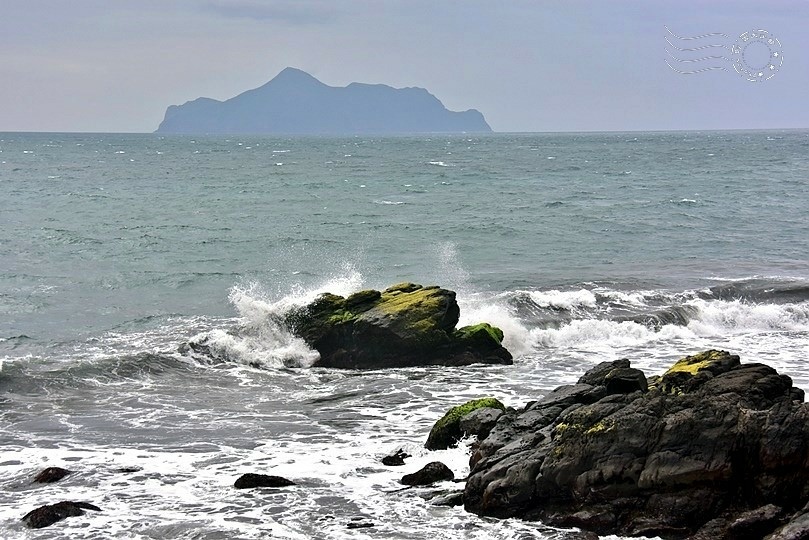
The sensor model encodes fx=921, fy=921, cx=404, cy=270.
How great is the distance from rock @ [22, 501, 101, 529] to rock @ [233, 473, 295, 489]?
2.22 meters

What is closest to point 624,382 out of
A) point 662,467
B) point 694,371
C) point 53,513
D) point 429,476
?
point 694,371

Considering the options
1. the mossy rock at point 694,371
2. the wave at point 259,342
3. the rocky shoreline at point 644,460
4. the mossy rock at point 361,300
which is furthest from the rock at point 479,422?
the mossy rock at point 361,300

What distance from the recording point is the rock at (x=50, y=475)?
1533cm

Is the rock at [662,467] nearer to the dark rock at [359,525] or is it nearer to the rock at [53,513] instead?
the dark rock at [359,525]

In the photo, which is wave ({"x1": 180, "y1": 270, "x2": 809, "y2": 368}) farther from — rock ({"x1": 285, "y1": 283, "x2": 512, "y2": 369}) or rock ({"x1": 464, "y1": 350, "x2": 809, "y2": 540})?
rock ({"x1": 464, "y1": 350, "x2": 809, "y2": 540})

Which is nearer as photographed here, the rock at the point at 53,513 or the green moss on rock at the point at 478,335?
the rock at the point at 53,513

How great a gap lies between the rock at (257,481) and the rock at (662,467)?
3136 mm

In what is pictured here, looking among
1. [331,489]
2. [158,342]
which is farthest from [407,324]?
[331,489]

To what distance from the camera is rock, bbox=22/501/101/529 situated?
1340cm

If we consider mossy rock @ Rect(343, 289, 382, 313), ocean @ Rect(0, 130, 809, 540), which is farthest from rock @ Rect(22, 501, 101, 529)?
mossy rock @ Rect(343, 289, 382, 313)

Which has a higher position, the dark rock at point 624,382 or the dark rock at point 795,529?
the dark rock at point 624,382

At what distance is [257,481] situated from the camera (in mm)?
15031

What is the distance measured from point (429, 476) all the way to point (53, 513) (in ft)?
18.9

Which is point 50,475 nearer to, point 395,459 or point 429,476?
point 395,459
